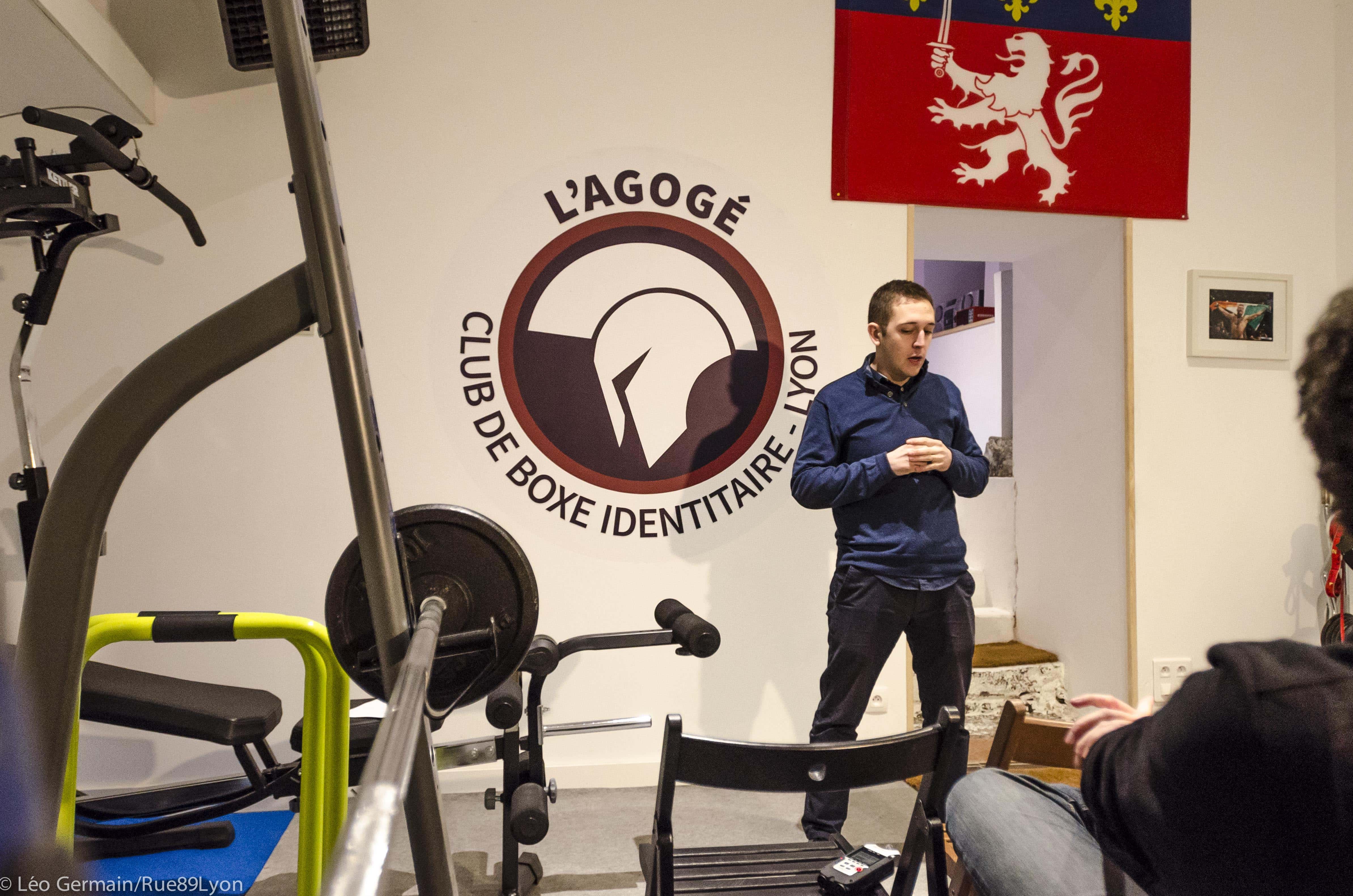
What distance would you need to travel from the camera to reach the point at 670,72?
3.16 meters

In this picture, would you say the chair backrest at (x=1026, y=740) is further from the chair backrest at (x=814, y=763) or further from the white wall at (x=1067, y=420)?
the white wall at (x=1067, y=420)

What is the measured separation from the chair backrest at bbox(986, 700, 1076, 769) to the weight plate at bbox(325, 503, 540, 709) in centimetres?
78

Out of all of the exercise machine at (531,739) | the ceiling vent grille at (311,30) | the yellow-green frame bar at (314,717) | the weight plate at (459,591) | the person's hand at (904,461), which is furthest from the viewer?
the person's hand at (904,461)

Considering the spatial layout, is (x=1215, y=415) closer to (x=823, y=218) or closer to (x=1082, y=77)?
(x=1082, y=77)

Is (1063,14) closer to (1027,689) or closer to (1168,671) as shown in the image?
(1168,671)

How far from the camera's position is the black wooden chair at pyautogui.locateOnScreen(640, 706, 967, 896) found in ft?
4.11

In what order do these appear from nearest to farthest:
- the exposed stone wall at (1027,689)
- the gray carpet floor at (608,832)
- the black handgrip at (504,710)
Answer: the black handgrip at (504,710)
the gray carpet floor at (608,832)
the exposed stone wall at (1027,689)

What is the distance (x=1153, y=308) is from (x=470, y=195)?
273 centimetres

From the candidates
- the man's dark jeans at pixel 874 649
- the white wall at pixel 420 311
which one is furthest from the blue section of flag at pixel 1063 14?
the man's dark jeans at pixel 874 649

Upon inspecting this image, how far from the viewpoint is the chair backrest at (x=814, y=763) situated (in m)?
1.25

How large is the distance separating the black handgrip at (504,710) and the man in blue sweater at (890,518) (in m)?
1.14

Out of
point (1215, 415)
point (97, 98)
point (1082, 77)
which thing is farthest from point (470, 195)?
point (1215, 415)

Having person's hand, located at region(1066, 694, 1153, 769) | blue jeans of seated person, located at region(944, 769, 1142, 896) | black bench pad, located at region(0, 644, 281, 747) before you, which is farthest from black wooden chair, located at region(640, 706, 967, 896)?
black bench pad, located at region(0, 644, 281, 747)

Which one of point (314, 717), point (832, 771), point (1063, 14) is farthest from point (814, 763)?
point (1063, 14)
